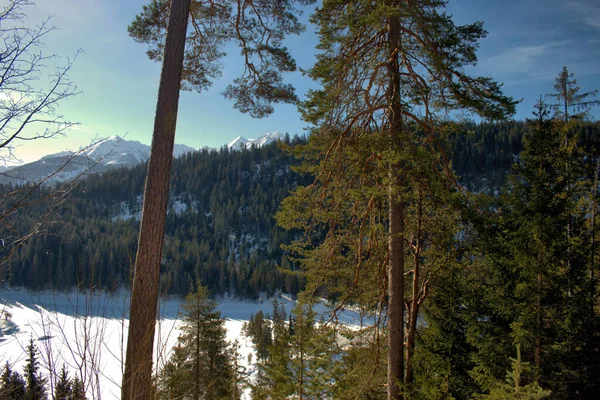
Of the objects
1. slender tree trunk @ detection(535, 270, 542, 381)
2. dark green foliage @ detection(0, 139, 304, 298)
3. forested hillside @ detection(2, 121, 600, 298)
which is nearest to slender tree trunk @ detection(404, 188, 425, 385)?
slender tree trunk @ detection(535, 270, 542, 381)

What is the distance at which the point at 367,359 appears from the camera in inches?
226

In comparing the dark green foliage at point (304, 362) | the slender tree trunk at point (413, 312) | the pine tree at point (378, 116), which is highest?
the pine tree at point (378, 116)

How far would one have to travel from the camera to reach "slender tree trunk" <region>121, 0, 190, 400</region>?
302cm

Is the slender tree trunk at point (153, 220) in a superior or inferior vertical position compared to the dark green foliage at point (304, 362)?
superior

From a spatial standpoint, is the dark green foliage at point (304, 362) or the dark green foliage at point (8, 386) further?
the dark green foliage at point (304, 362)

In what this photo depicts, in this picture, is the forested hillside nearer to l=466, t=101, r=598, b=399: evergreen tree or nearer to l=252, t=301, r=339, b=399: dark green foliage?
l=252, t=301, r=339, b=399: dark green foliage

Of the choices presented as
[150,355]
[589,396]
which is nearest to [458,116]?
[589,396]

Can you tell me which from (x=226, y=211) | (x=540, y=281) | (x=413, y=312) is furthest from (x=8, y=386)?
(x=226, y=211)

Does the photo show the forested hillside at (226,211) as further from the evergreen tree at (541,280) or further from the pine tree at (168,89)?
the evergreen tree at (541,280)

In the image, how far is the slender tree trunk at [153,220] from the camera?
9.90ft

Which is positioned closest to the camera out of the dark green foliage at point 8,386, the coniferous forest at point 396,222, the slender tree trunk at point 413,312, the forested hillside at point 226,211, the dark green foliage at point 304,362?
the dark green foliage at point 8,386

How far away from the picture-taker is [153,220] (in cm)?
345

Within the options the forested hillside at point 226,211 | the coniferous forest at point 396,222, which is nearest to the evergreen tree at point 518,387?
the coniferous forest at point 396,222

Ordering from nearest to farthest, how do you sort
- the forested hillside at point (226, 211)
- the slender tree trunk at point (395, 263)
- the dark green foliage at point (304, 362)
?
the slender tree trunk at point (395, 263)
the dark green foliage at point (304, 362)
the forested hillside at point (226, 211)
